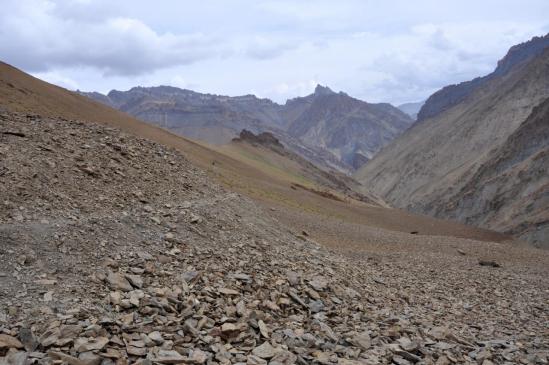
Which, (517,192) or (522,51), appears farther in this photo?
(522,51)

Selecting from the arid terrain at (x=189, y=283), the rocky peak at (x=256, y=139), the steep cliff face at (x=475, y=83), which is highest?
the steep cliff face at (x=475, y=83)

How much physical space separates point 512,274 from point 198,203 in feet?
36.6

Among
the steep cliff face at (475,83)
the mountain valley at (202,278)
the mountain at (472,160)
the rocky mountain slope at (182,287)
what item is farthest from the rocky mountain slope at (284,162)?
the steep cliff face at (475,83)

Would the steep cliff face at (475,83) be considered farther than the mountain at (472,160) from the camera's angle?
Yes

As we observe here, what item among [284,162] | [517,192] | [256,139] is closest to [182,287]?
[517,192]

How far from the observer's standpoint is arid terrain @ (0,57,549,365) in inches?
299

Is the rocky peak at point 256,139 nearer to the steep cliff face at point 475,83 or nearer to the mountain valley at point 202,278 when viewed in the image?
the mountain valley at point 202,278

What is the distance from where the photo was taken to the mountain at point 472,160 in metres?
49.4

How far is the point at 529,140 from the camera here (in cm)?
6053

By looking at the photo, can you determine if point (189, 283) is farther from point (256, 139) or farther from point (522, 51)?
point (522, 51)

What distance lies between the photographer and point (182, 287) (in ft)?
30.2

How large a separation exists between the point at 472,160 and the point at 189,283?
85.6 meters

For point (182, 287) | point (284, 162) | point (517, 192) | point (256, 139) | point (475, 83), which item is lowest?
point (182, 287)

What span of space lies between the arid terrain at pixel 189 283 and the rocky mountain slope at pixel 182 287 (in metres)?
0.03
